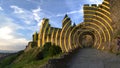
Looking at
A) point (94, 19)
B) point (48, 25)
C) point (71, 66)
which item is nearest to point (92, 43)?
point (48, 25)

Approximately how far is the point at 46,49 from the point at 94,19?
14.3 m

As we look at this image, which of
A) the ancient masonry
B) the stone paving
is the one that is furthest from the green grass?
the ancient masonry

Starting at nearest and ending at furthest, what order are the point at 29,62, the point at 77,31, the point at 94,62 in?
the point at 94,62
the point at 29,62
the point at 77,31

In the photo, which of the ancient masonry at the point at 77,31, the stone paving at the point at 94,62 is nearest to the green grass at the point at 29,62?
the stone paving at the point at 94,62

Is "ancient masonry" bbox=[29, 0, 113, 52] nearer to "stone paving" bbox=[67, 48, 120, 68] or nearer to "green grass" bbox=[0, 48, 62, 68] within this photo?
"green grass" bbox=[0, 48, 62, 68]

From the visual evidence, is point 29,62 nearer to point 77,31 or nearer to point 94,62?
point 94,62

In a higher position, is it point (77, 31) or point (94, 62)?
point (77, 31)

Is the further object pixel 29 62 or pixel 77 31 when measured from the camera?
pixel 77 31

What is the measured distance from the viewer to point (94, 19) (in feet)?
177

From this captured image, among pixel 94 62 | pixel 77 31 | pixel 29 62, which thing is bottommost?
pixel 29 62

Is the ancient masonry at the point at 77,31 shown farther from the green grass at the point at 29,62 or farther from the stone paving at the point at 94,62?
the stone paving at the point at 94,62

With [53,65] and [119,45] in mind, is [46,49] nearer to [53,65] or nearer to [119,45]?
[119,45]

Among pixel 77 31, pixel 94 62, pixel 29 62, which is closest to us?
pixel 94 62

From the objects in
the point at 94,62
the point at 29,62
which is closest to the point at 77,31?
the point at 29,62
